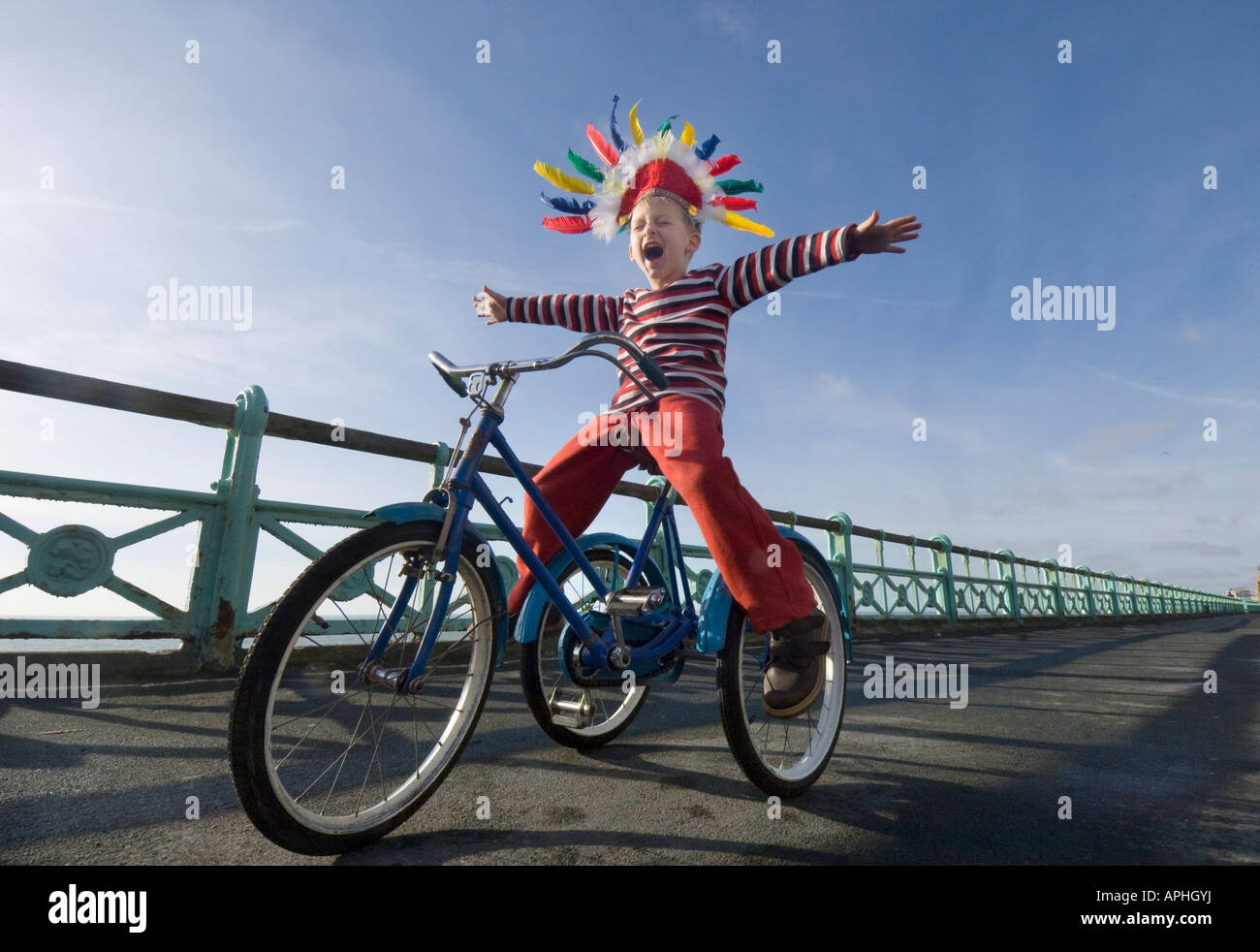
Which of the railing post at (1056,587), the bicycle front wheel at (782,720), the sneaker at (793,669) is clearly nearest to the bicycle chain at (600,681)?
the bicycle front wheel at (782,720)

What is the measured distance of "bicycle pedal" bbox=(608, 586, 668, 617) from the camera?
2307mm

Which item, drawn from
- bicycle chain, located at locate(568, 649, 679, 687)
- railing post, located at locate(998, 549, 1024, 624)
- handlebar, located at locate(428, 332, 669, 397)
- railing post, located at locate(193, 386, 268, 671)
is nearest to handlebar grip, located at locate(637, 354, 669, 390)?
handlebar, located at locate(428, 332, 669, 397)

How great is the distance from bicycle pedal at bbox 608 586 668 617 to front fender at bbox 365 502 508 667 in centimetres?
46

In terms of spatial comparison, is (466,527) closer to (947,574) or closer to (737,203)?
(737,203)

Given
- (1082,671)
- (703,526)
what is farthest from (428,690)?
(1082,671)

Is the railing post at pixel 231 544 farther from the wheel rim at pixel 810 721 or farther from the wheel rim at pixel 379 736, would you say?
the wheel rim at pixel 810 721

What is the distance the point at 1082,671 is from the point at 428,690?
18.3 ft

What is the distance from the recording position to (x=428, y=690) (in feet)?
10.2

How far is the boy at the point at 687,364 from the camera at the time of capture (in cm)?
220

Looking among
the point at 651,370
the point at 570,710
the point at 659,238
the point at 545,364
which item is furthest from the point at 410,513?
the point at 659,238

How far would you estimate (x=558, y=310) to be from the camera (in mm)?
3014

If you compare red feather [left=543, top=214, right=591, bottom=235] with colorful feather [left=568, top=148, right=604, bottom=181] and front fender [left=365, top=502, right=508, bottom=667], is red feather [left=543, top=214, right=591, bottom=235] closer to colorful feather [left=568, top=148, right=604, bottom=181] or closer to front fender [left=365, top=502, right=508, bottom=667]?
colorful feather [left=568, top=148, right=604, bottom=181]

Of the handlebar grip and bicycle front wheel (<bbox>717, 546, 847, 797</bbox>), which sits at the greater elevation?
the handlebar grip
